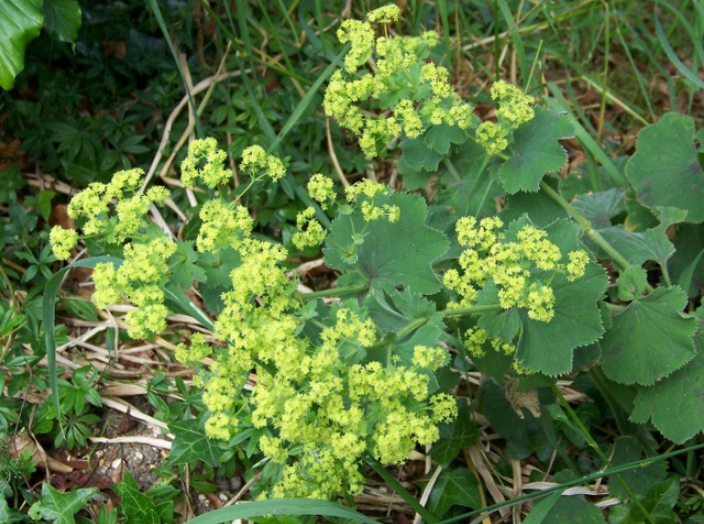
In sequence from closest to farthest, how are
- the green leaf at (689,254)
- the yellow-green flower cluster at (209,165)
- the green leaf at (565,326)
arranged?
1. the yellow-green flower cluster at (209,165)
2. the green leaf at (565,326)
3. the green leaf at (689,254)

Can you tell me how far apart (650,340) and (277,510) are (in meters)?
1.35

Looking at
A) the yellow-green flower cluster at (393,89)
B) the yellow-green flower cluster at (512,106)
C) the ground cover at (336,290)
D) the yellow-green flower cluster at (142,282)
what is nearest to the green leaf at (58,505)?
the ground cover at (336,290)

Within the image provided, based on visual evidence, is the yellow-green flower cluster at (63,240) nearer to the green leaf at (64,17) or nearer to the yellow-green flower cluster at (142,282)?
the yellow-green flower cluster at (142,282)

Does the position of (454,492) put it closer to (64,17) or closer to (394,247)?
(394,247)

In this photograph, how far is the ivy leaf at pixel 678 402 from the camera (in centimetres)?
254

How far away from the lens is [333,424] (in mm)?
2080

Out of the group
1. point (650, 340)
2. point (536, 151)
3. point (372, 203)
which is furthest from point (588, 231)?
point (372, 203)

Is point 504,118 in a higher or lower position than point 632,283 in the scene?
higher

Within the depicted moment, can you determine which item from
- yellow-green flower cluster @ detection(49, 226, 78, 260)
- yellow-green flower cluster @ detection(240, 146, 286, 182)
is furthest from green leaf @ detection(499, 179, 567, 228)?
yellow-green flower cluster @ detection(49, 226, 78, 260)

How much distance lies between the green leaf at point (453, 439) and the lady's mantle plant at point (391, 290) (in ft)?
0.56

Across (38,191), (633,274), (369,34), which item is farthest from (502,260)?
(38,191)

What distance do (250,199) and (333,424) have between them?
5.49 feet

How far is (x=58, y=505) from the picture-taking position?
2.58 metres

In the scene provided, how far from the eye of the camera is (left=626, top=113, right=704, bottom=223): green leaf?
302 cm
